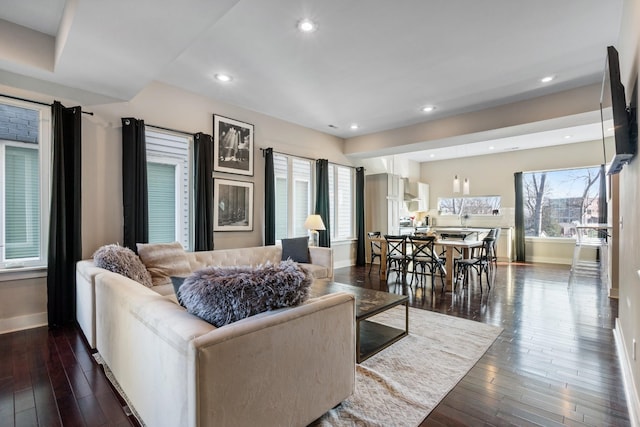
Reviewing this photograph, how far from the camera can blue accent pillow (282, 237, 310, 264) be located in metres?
4.70

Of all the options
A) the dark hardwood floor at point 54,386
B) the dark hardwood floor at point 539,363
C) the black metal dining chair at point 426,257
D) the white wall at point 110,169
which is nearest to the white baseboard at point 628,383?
the dark hardwood floor at point 539,363

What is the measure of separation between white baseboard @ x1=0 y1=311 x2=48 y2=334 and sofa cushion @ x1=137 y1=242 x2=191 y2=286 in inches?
47.2

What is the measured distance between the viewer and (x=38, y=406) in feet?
6.13

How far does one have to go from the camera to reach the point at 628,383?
2029 mm

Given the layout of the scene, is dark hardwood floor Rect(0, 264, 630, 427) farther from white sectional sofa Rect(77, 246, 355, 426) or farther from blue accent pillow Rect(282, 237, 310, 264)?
blue accent pillow Rect(282, 237, 310, 264)

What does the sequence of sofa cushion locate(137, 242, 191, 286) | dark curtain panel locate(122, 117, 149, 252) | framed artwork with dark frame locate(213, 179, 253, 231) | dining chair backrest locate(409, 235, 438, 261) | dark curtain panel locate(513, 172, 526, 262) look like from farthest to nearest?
dark curtain panel locate(513, 172, 526, 262) < dining chair backrest locate(409, 235, 438, 261) < framed artwork with dark frame locate(213, 179, 253, 231) < dark curtain panel locate(122, 117, 149, 252) < sofa cushion locate(137, 242, 191, 286)

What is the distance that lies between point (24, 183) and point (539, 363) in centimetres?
522

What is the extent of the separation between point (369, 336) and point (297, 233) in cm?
327

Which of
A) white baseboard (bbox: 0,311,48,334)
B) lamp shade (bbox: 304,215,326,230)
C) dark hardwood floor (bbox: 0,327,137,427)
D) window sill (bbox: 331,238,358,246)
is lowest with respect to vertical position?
dark hardwood floor (bbox: 0,327,137,427)

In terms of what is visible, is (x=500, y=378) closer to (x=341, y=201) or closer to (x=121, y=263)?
(x=121, y=263)

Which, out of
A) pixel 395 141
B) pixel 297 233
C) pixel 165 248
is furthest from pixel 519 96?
pixel 165 248

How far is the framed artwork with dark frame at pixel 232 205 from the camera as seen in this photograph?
14.8 ft

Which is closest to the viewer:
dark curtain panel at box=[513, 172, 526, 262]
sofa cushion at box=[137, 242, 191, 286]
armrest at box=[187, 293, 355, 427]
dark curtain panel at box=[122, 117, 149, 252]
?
armrest at box=[187, 293, 355, 427]

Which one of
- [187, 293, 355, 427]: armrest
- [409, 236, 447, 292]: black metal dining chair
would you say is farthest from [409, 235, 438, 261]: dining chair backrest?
[187, 293, 355, 427]: armrest
